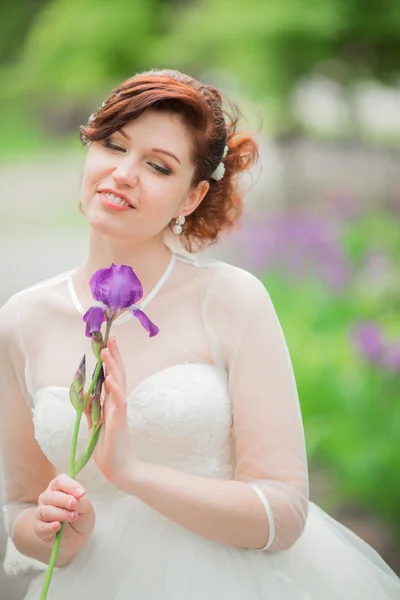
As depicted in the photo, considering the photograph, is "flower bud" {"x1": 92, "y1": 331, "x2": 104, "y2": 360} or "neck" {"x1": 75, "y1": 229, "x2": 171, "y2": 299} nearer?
"flower bud" {"x1": 92, "y1": 331, "x2": 104, "y2": 360}

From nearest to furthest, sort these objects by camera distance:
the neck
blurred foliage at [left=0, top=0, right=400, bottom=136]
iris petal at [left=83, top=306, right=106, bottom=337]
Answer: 1. iris petal at [left=83, top=306, right=106, bottom=337]
2. the neck
3. blurred foliage at [left=0, top=0, right=400, bottom=136]

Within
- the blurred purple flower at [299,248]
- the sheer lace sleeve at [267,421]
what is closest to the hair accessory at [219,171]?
the sheer lace sleeve at [267,421]

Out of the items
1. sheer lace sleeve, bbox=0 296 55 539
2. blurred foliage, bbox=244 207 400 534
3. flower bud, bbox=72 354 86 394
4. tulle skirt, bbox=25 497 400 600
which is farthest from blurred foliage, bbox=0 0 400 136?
flower bud, bbox=72 354 86 394

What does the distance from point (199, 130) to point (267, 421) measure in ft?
1.44

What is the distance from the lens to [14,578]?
1.96 meters

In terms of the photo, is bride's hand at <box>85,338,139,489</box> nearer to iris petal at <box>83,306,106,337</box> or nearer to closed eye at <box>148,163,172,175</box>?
iris petal at <box>83,306,106,337</box>

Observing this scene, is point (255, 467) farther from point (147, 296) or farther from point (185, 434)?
point (147, 296)

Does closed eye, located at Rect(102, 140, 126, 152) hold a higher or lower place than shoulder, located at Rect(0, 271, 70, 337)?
higher

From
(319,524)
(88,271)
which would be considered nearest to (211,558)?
(319,524)

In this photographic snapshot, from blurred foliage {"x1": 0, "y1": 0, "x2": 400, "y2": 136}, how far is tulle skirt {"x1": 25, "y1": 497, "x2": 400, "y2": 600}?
4.06m

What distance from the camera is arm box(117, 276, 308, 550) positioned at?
1.24 m

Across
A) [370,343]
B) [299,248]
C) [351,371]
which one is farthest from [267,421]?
[299,248]

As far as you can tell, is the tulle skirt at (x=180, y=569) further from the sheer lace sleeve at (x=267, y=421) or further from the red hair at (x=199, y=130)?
the red hair at (x=199, y=130)

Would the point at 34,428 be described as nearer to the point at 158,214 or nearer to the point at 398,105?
the point at 158,214
